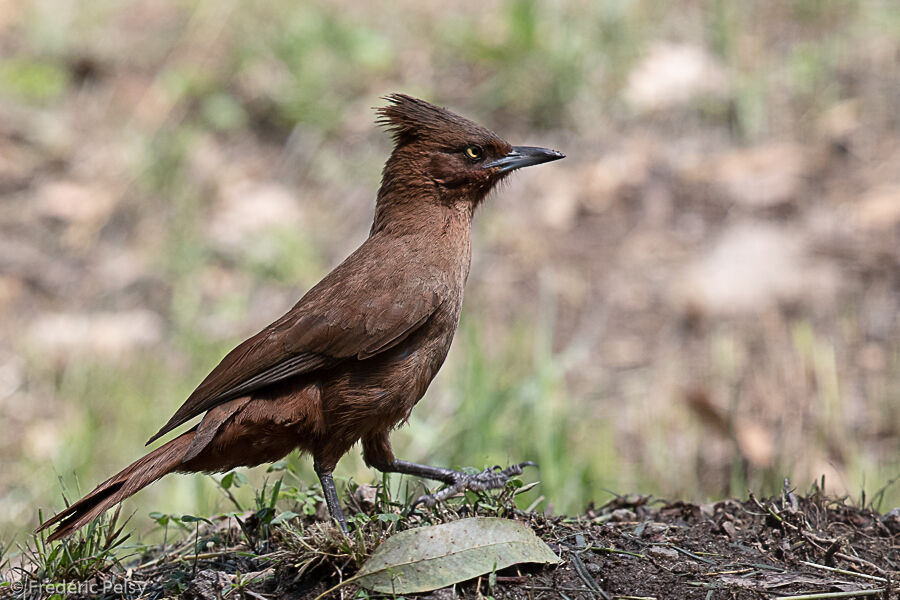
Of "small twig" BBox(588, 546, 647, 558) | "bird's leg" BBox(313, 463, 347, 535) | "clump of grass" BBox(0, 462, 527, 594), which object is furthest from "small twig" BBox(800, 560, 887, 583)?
"bird's leg" BBox(313, 463, 347, 535)

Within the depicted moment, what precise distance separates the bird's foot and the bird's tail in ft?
2.55

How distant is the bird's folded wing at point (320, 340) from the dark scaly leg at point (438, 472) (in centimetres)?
42

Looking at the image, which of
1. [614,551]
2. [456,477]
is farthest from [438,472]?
[614,551]

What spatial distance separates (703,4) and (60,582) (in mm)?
6928

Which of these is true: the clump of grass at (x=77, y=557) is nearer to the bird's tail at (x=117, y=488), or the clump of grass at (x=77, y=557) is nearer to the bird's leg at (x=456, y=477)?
the bird's tail at (x=117, y=488)

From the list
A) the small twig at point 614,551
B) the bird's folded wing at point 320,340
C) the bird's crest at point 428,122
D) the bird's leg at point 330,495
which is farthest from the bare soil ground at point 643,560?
the bird's crest at point 428,122

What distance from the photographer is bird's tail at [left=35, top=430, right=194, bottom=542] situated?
328cm

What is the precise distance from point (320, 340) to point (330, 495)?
0.50 m

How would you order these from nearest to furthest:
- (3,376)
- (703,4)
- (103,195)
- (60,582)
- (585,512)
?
(60,582), (585,512), (3,376), (103,195), (703,4)

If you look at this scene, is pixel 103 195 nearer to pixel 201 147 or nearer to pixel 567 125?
pixel 201 147

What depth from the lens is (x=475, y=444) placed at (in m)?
5.14

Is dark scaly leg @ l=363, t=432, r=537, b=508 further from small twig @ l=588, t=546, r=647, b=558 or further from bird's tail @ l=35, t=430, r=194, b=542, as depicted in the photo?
bird's tail @ l=35, t=430, r=194, b=542

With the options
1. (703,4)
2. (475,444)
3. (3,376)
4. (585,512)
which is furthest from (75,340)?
(703,4)

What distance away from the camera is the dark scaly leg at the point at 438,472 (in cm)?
363
